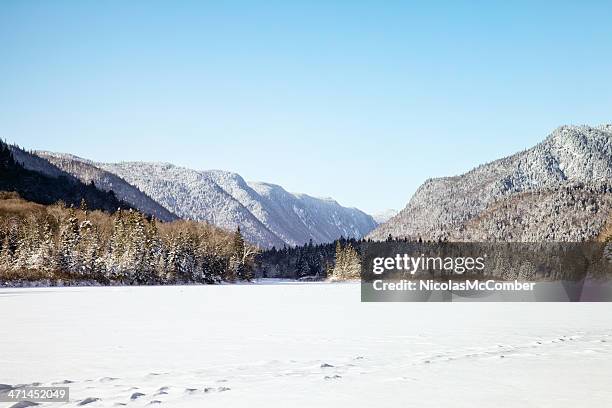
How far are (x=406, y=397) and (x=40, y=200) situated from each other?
191654 mm

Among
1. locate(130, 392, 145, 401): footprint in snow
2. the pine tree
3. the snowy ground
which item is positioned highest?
the pine tree

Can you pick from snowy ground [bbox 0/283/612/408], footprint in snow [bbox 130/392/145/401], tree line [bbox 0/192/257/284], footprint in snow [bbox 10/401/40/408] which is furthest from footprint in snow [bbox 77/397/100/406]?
tree line [bbox 0/192/257/284]

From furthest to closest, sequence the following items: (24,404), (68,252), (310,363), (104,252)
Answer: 1. (104,252)
2. (68,252)
3. (310,363)
4. (24,404)

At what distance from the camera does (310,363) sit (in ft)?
46.4

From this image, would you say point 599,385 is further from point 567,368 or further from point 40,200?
point 40,200

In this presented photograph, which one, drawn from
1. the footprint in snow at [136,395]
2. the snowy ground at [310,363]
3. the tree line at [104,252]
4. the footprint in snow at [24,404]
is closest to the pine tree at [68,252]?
the tree line at [104,252]

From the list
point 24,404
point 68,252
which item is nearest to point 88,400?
point 24,404

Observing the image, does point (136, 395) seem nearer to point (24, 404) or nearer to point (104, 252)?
point (24, 404)

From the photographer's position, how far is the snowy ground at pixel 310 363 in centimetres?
1020

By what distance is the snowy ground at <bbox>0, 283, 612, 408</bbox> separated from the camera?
402 inches

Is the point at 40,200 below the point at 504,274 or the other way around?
the other way around

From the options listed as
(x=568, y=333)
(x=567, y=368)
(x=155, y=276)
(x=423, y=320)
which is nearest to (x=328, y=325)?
(x=423, y=320)

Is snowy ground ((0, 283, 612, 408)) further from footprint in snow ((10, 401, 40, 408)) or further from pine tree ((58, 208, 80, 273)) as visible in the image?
pine tree ((58, 208, 80, 273))

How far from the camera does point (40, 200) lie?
598ft
